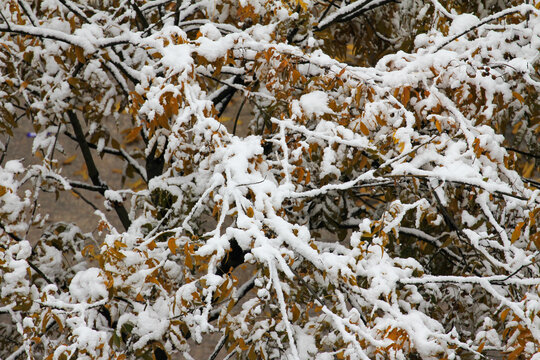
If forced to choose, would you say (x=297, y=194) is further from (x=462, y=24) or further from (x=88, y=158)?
(x=88, y=158)

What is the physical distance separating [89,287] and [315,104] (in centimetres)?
150

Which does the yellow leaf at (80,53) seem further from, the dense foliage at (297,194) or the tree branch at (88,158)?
the tree branch at (88,158)

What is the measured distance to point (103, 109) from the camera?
11.9ft

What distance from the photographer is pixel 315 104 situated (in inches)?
110

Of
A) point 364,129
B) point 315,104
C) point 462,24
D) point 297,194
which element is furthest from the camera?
point 462,24

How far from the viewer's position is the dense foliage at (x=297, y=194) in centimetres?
224

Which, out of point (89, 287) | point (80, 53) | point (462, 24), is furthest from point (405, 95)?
point (89, 287)

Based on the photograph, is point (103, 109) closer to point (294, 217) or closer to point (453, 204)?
point (294, 217)

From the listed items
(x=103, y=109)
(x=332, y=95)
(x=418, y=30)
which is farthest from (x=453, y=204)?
(x=103, y=109)

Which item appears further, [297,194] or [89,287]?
[89,287]

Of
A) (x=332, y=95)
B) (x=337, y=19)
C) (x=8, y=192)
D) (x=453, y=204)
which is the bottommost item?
(x=8, y=192)

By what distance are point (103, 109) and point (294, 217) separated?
1.50 meters

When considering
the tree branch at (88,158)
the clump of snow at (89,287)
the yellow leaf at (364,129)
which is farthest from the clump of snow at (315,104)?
the tree branch at (88,158)

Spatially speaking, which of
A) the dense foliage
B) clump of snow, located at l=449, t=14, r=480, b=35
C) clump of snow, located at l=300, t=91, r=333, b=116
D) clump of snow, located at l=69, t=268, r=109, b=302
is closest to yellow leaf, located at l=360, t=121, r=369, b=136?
the dense foliage
